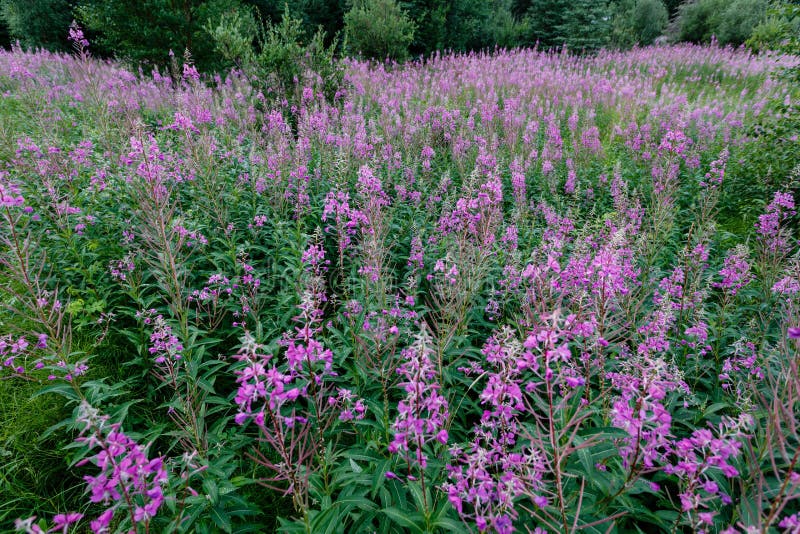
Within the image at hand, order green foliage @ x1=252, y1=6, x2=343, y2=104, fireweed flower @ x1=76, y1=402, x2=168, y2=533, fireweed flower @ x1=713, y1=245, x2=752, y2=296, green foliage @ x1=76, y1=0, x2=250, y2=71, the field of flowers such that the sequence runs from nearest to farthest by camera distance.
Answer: fireweed flower @ x1=76, y1=402, x2=168, y2=533, the field of flowers, fireweed flower @ x1=713, y1=245, x2=752, y2=296, green foliage @ x1=252, y1=6, x2=343, y2=104, green foliage @ x1=76, y1=0, x2=250, y2=71

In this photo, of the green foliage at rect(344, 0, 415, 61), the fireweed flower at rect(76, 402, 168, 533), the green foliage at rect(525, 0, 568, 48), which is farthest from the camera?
the green foliage at rect(525, 0, 568, 48)

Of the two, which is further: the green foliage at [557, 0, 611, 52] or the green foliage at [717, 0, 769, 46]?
the green foliage at [557, 0, 611, 52]

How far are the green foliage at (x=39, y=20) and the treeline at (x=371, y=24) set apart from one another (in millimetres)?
44

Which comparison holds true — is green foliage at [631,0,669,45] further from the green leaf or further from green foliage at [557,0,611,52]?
the green leaf

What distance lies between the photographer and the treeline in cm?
1212

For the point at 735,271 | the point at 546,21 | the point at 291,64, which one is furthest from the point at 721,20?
the point at 735,271

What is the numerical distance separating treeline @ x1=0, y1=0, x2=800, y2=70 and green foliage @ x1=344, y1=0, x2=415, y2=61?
40 mm

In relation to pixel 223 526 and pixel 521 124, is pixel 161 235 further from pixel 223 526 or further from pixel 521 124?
pixel 521 124

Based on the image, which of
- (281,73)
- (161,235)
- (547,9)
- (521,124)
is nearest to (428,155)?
(521,124)

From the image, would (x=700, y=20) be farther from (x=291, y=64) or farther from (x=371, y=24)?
(x=291, y=64)

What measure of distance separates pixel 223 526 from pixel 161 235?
6.56ft

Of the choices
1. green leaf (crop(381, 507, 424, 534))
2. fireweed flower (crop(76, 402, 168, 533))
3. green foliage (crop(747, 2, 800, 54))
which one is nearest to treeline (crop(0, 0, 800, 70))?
green foliage (crop(747, 2, 800, 54))

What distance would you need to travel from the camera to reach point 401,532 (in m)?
2.16

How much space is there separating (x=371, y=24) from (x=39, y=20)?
59.4 ft
